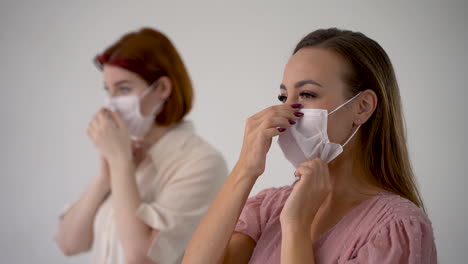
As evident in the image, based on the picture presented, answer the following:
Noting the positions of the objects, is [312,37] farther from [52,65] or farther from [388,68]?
[52,65]

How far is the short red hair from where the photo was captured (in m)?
1.90

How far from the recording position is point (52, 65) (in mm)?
3080

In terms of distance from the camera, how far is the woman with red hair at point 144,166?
5.71 feet

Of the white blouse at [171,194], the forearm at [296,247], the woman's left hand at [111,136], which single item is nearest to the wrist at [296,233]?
the forearm at [296,247]

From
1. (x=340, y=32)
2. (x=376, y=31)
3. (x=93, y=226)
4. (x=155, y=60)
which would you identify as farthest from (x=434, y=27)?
(x=93, y=226)

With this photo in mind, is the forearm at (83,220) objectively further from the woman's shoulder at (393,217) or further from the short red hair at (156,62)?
the woman's shoulder at (393,217)

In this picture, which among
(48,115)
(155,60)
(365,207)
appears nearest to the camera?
(365,207)

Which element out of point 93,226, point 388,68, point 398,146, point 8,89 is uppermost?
point 388,68

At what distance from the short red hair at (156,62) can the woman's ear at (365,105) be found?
92 centimetres

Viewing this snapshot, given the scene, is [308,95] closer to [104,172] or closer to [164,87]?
[164,87]

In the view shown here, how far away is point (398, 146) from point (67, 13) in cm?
240

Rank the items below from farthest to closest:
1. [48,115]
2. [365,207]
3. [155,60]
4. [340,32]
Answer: [48,115] < [155,60] < [340,32] < [365,207]

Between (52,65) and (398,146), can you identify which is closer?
(398,146)

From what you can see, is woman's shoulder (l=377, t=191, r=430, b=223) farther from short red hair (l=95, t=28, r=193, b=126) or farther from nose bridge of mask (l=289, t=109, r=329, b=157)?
short red hair (l=95, t=28, r=193, b=126)
